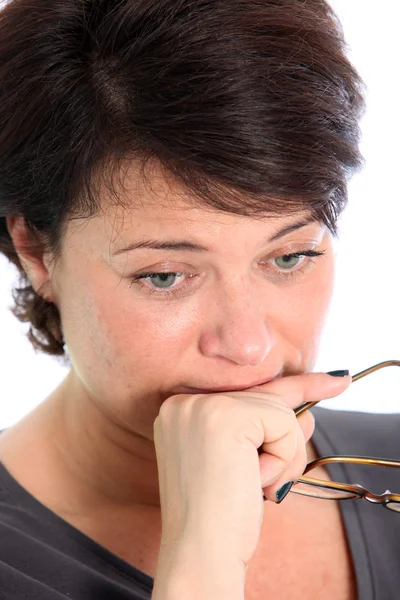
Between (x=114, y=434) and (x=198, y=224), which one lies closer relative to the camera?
(x=198, y=224)

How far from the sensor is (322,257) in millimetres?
1349

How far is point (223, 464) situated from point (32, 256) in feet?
1.60

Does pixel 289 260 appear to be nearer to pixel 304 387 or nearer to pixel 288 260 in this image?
pixel 288 260

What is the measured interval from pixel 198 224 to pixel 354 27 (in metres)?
1.51

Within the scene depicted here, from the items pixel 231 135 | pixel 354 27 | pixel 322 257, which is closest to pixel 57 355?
pixel 322 257

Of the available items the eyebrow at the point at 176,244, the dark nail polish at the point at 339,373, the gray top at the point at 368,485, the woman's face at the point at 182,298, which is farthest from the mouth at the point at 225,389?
the gray top at the point at 368,485

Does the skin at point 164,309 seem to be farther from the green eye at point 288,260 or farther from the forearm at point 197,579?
the forearm at point 197,579

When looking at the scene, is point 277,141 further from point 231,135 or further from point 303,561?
point 303,561

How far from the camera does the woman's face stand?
3.85 feet

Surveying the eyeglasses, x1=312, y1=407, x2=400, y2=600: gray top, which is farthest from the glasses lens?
x1=312, y1=407, x2=400, y2=600: gray top

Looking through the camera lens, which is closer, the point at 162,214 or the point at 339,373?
the point at 162,214

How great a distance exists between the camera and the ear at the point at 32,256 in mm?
1381

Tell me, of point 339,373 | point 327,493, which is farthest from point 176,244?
point 327,493

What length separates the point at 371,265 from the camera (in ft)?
8.30
